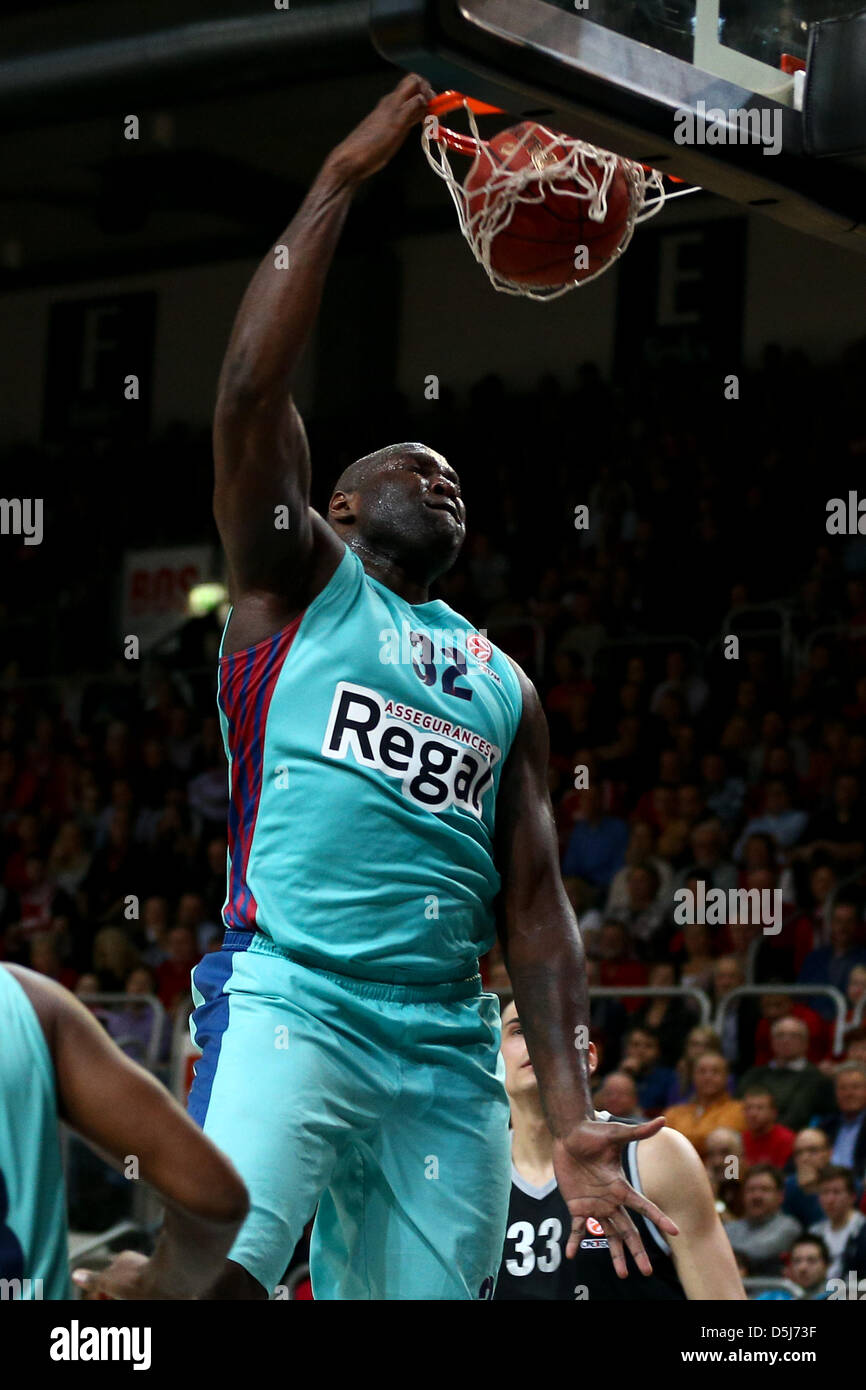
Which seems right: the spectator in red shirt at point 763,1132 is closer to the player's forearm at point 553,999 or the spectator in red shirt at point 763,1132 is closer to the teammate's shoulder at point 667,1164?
the teammate's shoulder at point 667,1164

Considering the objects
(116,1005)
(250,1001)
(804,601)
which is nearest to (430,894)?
(250,1001)

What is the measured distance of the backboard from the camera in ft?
11.3

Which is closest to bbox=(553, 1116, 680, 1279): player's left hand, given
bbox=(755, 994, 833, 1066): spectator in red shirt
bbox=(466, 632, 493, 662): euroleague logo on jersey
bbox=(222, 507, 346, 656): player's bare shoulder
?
bbox=(466, 632, 493, 662): euroleague logo on jersey

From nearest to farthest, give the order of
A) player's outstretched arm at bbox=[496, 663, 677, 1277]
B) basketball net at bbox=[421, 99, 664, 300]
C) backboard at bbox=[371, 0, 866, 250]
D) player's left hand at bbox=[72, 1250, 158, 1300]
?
player's left hand at bbox=[72, 1250, 158, 1300] < backboard at bbox=[371, 0, 866, 250] < player's outstretched arm at bbox=[496, 663, 677, 1277] < basketball net at bbox=[421, 99, 664, 300]

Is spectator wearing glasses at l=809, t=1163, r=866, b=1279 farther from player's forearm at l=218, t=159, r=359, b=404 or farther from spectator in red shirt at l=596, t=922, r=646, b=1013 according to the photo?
player's forearm at l=218, t=159, r=359, b=404

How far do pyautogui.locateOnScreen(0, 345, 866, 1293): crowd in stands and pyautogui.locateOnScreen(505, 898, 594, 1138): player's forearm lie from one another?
3209mm

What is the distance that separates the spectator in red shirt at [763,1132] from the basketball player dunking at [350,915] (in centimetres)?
379

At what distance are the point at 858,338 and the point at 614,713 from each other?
11.5 feet

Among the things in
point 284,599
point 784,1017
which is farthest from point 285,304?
point 784,1017

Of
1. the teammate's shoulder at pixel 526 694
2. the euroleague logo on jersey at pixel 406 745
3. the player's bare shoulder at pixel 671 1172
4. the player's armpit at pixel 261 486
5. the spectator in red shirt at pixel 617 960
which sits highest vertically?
the player's armpit at pixel 261 486

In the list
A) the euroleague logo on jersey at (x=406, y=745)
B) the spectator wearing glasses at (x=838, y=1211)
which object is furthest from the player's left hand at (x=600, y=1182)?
the spectator wearing glasses at (x=838, y=1211)

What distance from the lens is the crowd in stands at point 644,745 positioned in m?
7.69

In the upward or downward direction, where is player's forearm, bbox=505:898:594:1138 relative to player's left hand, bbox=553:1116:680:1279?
upward

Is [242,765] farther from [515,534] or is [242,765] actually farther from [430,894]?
[515,534]
